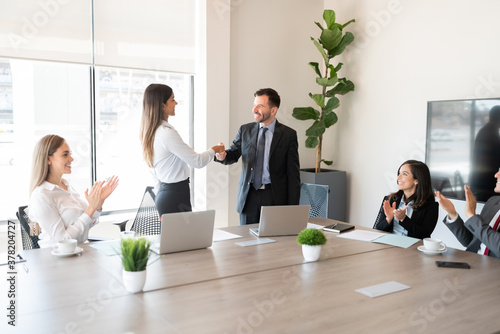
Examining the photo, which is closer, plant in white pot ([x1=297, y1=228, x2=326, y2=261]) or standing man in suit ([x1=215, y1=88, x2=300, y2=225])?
plant in white pot ([x1=297, y1=228, x2=326, y2=261])

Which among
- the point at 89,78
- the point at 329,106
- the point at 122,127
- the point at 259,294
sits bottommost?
the point at 259,294

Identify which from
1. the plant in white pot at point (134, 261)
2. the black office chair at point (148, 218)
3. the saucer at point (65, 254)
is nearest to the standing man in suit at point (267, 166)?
the black office chair at point (148, 218)

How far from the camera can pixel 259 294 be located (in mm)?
1961

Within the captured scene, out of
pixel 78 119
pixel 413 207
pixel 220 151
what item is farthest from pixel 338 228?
pixel 78 119

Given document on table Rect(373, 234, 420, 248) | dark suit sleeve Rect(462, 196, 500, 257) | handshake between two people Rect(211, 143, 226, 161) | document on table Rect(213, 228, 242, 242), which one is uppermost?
handshake between two people Rect(211, 143, 226, 161)

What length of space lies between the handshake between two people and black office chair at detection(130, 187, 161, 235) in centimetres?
62

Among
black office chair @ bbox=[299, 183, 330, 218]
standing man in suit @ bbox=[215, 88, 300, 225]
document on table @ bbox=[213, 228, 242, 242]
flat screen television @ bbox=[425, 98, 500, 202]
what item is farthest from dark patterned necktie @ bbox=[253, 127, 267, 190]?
flat screen television @ bbox=[425, 98, 500, 202]

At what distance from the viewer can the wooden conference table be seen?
1649 millimetres

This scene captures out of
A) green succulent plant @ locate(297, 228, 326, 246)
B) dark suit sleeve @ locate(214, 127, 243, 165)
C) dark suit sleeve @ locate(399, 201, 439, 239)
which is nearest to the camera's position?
green succulent plant @ locate(297, 228, 326, 246)

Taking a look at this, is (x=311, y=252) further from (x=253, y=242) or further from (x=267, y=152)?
(x=267, y=152)

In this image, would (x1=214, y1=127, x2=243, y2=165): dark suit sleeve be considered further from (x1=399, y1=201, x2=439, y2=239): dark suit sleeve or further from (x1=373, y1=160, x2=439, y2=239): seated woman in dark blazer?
(x1=399, y1=201, x2=439, y2=239): dark suit sleeve

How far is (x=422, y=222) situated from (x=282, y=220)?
39.2 inches

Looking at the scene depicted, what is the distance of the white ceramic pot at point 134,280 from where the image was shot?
193 cm

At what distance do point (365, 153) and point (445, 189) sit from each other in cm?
123
